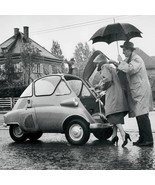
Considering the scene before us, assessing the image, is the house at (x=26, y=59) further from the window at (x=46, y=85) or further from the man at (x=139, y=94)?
the man at (x=139, y=94)

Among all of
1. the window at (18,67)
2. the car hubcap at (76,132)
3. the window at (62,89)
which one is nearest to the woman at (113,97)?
the car hubcap at (76,132)

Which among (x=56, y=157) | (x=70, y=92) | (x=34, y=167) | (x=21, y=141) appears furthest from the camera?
(x=21, y=141)

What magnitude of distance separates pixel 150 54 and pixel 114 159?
330 centimetres

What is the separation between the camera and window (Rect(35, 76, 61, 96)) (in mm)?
8992

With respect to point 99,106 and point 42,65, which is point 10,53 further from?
point 99,106

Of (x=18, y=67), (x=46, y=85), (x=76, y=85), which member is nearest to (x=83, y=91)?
(x=76, y=85)

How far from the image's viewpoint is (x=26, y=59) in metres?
11.0

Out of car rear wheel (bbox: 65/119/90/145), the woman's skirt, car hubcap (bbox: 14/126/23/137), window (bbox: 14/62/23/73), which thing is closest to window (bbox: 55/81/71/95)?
car rear wheel (bbox: 65/119/90/145)

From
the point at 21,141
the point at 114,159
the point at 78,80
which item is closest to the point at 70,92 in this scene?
the point at 78,80

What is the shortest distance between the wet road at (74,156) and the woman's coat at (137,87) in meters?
0.80

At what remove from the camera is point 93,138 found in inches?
387

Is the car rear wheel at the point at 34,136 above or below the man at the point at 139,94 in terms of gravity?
below

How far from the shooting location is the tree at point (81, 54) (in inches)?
361

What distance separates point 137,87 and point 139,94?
0.15 meters
